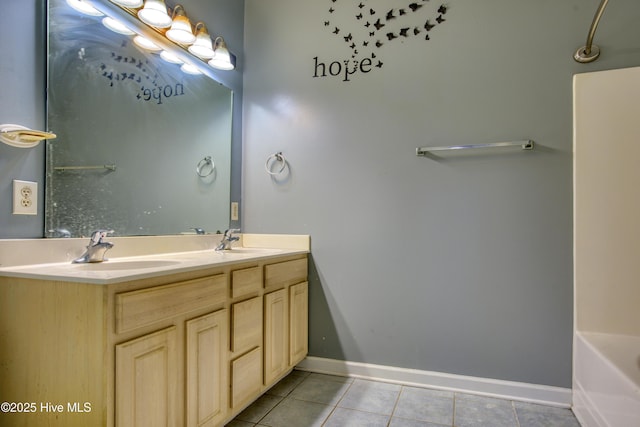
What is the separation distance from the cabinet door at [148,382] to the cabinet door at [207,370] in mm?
61

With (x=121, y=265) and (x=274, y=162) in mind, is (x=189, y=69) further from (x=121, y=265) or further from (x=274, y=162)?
(x=121, y=265)

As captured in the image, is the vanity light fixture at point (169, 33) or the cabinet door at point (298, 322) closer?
the vanity light fixture at point (169, 33)

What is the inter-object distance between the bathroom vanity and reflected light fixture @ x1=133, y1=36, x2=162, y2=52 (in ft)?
3.40

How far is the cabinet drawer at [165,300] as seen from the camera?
104 centimetres

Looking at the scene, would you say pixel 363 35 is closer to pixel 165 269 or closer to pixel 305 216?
pixel 305 216

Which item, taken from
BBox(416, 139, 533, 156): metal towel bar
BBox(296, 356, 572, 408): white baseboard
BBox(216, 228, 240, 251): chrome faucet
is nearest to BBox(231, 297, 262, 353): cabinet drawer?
BBox(216, 228, 240, 251): chrome faucet

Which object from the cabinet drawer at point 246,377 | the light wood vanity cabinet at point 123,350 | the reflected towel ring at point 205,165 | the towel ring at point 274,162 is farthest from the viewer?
→ the towel ring at point 274,162

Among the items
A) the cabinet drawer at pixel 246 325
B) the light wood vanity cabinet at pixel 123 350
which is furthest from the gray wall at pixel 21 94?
the cabinet drawer at pixel 246 325

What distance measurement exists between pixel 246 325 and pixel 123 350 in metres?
0.64

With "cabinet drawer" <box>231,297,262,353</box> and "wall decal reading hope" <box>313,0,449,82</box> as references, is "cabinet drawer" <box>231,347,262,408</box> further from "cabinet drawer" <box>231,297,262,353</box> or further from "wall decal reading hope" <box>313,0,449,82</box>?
"wall decal reading hope" <box>313,0,449,82</box>

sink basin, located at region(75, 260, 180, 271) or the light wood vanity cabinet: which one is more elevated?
sink basin, located at region(75, 260, 180, 271)

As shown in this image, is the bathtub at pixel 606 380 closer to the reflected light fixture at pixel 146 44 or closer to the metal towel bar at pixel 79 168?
the metal towel bar at pixel 79 168

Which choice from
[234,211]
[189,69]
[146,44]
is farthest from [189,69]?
[234,211]

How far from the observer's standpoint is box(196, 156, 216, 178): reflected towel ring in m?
2.11
